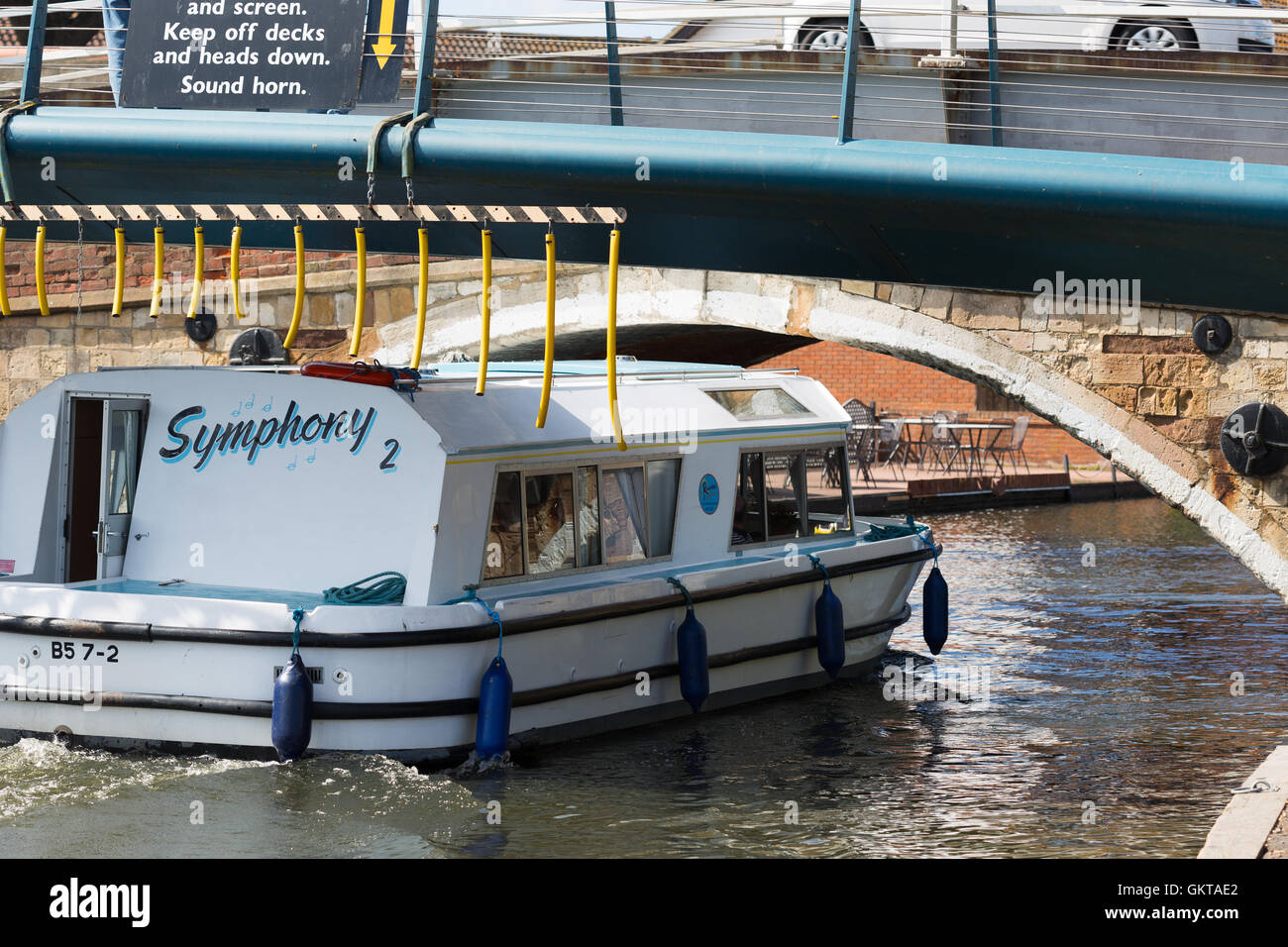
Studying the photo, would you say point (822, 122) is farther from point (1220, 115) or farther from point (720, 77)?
point (1220, 115)

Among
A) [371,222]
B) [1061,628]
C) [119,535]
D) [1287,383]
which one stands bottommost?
[1061,628]

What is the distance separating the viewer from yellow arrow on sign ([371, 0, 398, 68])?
9.24 metres

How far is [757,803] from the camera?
9.05 m

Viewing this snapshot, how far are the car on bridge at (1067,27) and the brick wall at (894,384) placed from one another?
60.6 feet

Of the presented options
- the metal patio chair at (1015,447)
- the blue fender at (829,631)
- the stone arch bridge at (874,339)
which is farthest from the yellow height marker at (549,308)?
the metal patio chair at (1015,447)

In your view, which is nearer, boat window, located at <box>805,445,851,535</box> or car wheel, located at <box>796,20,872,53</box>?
car wheel, located at <box>796,20,872,53</box>

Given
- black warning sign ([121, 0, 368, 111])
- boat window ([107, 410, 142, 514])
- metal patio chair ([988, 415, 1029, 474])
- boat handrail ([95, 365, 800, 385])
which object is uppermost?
black warning sign ([121, 0, 368, 111])

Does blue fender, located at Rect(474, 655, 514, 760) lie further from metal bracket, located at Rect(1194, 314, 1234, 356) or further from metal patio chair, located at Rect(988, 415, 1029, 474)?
metal patio chair, located at Rect(988, 415, 1029, 474)

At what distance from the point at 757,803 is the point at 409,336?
6.99m

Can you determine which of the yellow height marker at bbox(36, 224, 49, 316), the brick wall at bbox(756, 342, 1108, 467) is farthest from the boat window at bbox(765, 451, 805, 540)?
the brick wall at bbox(756, 342, 1108, 467)

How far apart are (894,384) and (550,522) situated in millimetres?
20774

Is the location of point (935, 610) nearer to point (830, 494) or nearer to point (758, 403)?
point (830, 494)

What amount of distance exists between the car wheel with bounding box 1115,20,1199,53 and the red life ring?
4632 millimetres
